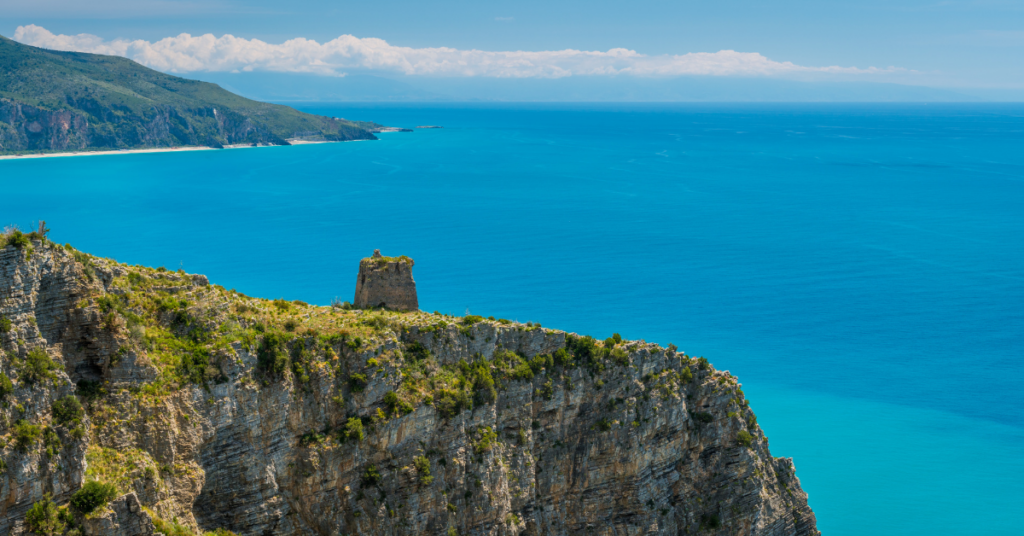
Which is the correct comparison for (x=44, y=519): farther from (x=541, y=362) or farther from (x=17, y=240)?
(x=541, y=362)

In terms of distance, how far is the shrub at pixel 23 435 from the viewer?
A: 28703mm

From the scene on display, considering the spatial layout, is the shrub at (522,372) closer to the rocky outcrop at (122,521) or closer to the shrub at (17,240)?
the rocky outcrop at (122,521)

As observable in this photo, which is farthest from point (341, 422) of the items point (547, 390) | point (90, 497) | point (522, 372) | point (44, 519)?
point (44, 519)

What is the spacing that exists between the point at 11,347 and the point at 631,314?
90.1 meters

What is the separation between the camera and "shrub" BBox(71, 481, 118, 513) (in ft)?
97.6

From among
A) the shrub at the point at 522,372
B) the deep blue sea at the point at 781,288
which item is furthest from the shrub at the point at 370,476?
the deep blue sea at the point at 781,288

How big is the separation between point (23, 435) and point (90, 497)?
3161mm

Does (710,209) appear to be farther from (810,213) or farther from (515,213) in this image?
(515,213)

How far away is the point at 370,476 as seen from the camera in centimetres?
3975

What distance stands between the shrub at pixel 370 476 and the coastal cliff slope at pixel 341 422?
128 millimetres

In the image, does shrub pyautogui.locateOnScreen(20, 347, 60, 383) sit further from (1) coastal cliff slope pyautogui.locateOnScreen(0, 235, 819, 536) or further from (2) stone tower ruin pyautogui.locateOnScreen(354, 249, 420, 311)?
(2) stone tower ruin pyautogui.locateOnScreen(354, 249, 420, 311)

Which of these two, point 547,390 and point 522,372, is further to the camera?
point 547,390

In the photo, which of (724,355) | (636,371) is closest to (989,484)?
(724,355)

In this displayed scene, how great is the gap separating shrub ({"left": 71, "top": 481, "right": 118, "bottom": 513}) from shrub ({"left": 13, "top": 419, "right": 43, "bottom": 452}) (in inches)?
94.9
